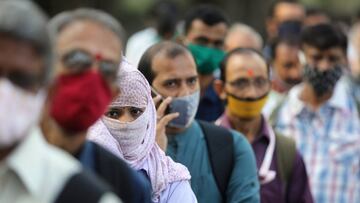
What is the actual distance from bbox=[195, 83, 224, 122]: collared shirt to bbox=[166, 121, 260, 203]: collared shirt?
2033mm

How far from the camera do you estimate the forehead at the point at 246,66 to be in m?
8.77

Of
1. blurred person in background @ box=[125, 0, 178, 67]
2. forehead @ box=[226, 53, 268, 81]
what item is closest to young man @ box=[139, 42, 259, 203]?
forehead @ box=[226, 53, 268, 81]

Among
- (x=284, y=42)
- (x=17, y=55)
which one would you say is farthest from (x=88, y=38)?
(x=284, y=42)

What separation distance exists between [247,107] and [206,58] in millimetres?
1501

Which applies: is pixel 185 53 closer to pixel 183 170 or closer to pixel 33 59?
pixel 183 170

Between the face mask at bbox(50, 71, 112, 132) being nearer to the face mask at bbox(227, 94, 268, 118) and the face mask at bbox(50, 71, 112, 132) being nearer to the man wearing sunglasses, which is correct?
the man wearing sunglasses

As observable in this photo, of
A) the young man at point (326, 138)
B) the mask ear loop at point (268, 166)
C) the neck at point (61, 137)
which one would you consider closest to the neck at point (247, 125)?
the mask ear loop at point (268, 166)

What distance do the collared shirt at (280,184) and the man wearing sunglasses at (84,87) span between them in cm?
360

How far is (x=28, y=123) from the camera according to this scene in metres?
3.83

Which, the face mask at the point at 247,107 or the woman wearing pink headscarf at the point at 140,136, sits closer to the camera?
the woman wearing pink headscarf at the point at 140,136

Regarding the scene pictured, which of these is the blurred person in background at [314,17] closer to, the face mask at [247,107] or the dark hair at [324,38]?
the dark hair at [324,38]

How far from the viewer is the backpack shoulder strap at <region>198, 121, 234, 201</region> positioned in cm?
734

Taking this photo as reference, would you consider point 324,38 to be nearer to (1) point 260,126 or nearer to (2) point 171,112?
(1) point 260,126

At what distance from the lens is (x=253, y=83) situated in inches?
348
